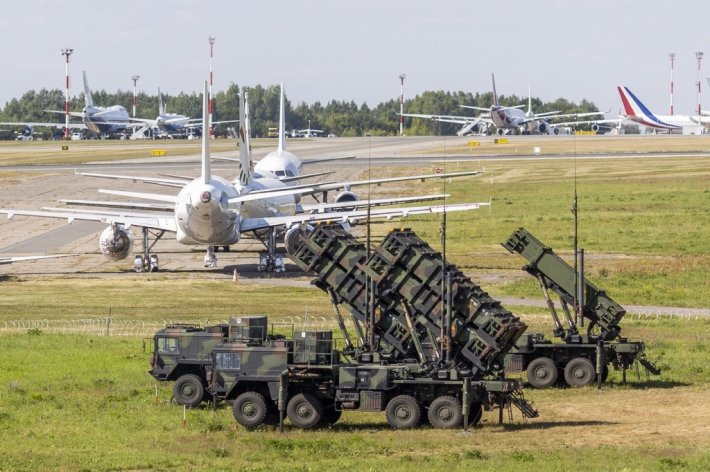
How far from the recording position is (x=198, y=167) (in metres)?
169

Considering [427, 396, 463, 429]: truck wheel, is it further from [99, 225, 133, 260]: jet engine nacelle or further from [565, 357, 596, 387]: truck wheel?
[99, 225, 133, 260]: jet engine nacelle

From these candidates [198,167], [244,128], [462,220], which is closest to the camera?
[244,128]

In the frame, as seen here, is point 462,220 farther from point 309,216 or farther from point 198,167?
point 198,167

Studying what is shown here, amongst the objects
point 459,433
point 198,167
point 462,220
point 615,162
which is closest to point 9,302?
point 459,433

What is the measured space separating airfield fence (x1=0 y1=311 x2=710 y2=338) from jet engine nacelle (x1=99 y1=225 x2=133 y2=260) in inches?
851

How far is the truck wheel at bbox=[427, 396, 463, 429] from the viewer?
38031 millimetres

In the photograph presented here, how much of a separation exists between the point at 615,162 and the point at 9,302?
111 metres

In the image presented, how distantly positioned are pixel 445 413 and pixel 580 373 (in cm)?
967

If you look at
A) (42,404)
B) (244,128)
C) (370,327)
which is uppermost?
(244,128)

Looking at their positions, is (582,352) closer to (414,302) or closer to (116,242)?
(414,302)

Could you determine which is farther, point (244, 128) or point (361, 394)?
point (244, 128)

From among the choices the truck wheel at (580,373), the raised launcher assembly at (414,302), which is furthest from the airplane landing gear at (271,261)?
the raised launcher assembly at (414,302)

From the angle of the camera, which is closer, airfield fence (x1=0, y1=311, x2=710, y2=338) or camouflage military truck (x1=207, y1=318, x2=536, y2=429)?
camouflage military truck (x1=207, y1=318, x2=536, y2=429)

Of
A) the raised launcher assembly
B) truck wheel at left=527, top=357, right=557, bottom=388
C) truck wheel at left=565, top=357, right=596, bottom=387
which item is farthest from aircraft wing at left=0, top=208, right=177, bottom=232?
the raised launcher assembly
